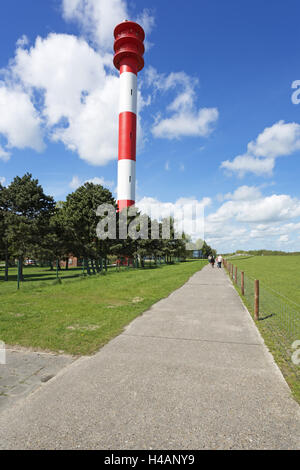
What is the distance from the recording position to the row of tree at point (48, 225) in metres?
24.3

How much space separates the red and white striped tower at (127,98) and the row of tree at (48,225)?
803cm

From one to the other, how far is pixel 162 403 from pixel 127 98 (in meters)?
44.3

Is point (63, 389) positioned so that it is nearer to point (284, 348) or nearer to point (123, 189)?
point (284, 348)

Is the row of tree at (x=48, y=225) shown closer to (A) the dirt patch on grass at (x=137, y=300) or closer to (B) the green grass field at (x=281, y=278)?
(A) the dirt patch on grass at (x=137, y=300)

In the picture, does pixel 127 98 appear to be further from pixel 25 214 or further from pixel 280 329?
pixel 280 329

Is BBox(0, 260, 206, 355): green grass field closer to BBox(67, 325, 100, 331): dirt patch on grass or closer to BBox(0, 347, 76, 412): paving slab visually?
BBox(67, 325, 100, 331): dirt patch on grass

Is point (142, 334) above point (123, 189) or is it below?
below

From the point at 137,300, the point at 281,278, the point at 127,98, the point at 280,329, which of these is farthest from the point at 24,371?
the point at 127,98

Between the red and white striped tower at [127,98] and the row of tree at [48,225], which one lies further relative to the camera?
the red and white striped tower at [127,98]

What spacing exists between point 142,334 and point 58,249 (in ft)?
72.9

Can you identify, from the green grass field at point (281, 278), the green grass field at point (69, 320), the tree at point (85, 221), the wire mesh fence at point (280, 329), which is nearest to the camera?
the wire mesh fence at point (280, 329)

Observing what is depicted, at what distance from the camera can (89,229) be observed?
2881 cm

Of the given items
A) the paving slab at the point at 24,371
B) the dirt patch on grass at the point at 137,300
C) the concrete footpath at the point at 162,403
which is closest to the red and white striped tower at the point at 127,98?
the dirt patch on grass at the point at 137,300

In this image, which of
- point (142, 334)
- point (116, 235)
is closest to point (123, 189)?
Answer: point (116, 235)
